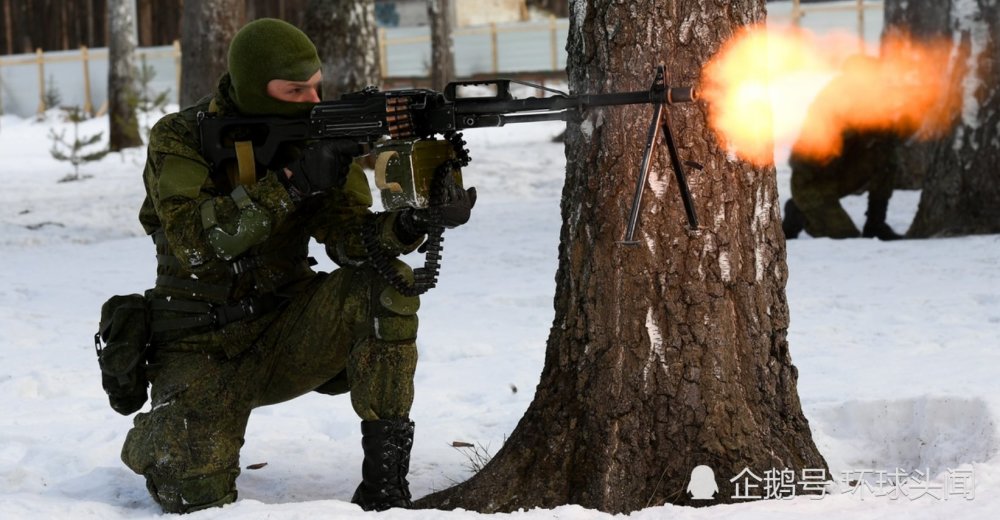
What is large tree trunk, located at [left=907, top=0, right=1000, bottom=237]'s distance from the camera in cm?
823

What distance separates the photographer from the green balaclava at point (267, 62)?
11.6 feet

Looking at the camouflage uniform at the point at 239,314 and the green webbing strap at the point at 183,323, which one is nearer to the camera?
the camouflage uniform at the point at 239,314

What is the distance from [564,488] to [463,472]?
1.99 feet

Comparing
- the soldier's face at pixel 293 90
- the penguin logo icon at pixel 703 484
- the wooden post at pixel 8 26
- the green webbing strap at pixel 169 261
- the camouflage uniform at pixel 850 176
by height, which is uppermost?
the wooden post at pixel 8 26

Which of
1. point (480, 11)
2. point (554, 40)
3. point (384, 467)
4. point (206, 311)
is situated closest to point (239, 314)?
point (206, 311)

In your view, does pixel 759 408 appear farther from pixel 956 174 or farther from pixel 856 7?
pixel 856 7

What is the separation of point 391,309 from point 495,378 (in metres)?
1.87

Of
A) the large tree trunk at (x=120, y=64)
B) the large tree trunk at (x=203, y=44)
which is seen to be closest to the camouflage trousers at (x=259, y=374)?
the large tree trunk at (x=203, y=44)

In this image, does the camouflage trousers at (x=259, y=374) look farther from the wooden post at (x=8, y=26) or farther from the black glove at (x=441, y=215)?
the wooden post at (x=8, y=26)

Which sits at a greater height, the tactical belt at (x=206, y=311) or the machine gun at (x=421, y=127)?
the machine gun at (x=421, y=127)

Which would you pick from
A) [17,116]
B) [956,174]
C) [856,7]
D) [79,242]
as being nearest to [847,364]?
[956,174]

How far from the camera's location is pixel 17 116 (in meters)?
25.7

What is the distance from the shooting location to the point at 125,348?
3729 mm

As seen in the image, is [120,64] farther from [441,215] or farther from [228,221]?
[441,215]
